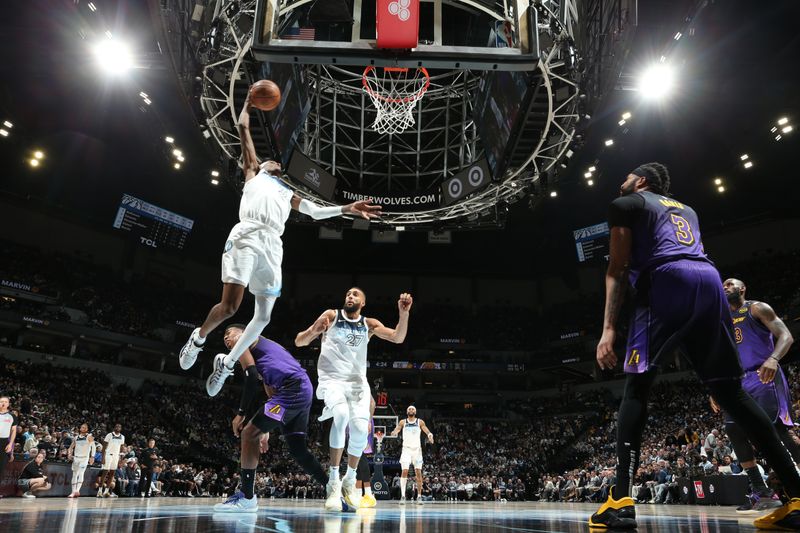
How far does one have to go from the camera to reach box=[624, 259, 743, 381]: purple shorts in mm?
3053

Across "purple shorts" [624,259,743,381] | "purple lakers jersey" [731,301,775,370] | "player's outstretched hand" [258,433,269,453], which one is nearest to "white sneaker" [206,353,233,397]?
"player's outstretched hand" [258,433,269,453]

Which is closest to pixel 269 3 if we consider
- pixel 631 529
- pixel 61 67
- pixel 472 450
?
pixel 631 529

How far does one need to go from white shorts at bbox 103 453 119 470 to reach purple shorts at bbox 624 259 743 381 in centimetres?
1519

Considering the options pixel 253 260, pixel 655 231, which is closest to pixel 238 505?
pixel 253 260

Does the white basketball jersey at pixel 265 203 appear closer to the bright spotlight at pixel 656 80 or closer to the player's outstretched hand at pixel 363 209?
the player's outstretched hand at pixel 363 209

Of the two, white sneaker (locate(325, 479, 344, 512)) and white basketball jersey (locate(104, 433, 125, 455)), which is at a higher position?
white basketball jersey (locate(104, 433, 125, 455))

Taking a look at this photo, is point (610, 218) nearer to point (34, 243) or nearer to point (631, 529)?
point (631, 529)

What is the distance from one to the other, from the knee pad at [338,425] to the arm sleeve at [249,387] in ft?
2.71

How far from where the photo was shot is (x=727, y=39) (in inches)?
650

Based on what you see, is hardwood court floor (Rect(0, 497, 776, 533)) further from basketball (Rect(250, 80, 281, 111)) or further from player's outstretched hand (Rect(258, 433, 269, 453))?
basketball (Rect(250, 80, 281, 111))

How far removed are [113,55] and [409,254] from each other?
25401 millimetres

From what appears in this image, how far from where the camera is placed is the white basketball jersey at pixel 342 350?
590 centimetres

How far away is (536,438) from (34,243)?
28.5 m

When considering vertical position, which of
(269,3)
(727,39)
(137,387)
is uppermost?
(727,39)
